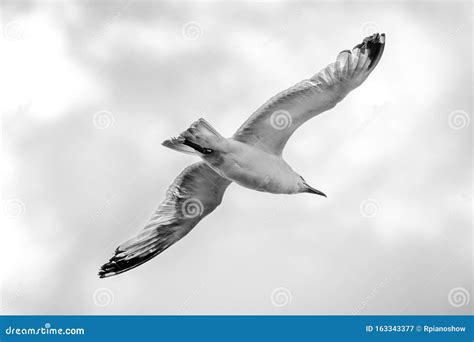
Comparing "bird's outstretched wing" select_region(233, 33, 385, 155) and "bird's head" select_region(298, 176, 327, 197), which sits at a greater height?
"bird's outstretched wing" select_region(233, 33, 385, 155)

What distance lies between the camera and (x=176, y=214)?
327 inches

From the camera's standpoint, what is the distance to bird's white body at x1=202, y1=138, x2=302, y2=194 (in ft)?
24.1

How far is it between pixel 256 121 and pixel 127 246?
78.3 inches

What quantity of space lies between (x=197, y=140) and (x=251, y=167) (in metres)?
0.59

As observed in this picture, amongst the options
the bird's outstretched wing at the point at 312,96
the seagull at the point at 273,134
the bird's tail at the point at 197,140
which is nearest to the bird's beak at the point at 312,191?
the seagull at the point at 273,134

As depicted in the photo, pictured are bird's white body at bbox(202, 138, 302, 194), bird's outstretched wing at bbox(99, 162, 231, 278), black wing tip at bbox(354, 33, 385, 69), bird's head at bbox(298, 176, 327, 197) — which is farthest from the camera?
bird's outstretched wing at bbox(99, 162, 231, 278)

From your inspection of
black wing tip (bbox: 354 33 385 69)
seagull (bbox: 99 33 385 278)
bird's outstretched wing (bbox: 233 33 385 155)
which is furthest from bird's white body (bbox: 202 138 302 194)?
black wing tip (bbox: 354 33 385 69)

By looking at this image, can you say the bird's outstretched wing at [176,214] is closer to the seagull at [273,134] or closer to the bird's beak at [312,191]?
the seagull at [273,134]

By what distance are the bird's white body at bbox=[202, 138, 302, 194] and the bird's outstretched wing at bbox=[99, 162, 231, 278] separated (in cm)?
63

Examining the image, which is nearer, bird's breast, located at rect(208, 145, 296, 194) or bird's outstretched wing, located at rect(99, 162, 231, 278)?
bird's breast, located at rect(208, 145, 296, 194)

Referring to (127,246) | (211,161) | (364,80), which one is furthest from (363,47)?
(127,246)

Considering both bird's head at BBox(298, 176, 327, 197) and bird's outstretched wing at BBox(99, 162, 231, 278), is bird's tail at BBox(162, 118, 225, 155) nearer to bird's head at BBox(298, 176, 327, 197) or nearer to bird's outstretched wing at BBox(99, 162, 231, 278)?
bird's outstretched wing at BBox(99, 162, 231, 278)

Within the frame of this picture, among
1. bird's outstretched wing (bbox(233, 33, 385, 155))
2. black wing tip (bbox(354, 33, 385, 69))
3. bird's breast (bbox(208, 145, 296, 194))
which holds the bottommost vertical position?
bird's breast (bbox(208, 145, 296, 194))

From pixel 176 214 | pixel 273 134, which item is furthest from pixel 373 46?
pixel 176 214
